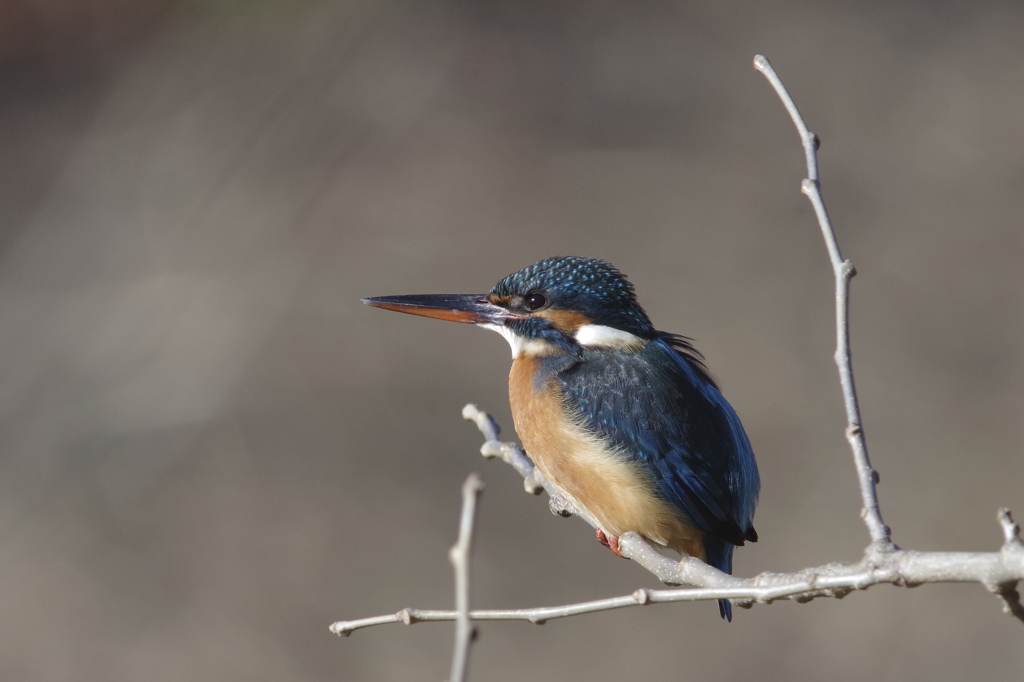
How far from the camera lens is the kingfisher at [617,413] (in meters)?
2.21

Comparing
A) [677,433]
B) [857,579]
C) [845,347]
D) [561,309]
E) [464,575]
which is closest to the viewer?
[464,575]

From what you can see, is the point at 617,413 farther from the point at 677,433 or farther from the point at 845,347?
the point at 845,347

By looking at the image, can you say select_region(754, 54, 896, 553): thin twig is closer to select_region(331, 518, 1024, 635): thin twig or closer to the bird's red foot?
select_region(331, 518, 1024, 635): thin twig

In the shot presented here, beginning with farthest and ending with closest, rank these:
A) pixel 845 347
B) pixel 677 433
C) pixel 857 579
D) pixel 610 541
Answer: pixel 610 541 < pixel 677 433 < pixel 845 347 < pixel 857 579

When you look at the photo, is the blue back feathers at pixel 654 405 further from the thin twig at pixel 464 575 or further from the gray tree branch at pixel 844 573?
the thin twig at pixel 464 575

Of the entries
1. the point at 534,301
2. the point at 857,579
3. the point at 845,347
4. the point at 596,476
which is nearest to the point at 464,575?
the point at 857,579

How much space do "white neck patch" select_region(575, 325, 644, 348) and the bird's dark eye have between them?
0.11 meters

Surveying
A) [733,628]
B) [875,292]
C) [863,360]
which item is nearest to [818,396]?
[863,360]

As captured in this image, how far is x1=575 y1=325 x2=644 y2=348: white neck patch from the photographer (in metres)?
2.42

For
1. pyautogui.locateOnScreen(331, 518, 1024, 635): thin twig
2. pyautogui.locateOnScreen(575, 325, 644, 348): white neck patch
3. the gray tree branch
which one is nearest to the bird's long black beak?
pyautogui.locateOnScreen(575, 325, 644, 348): white neck patch

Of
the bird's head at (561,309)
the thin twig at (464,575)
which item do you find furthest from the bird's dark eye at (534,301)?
the thin twig at (464,575)

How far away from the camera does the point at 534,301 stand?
2.53m

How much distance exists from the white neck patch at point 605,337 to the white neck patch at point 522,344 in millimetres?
89

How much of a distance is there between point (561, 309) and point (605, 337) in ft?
0.42
